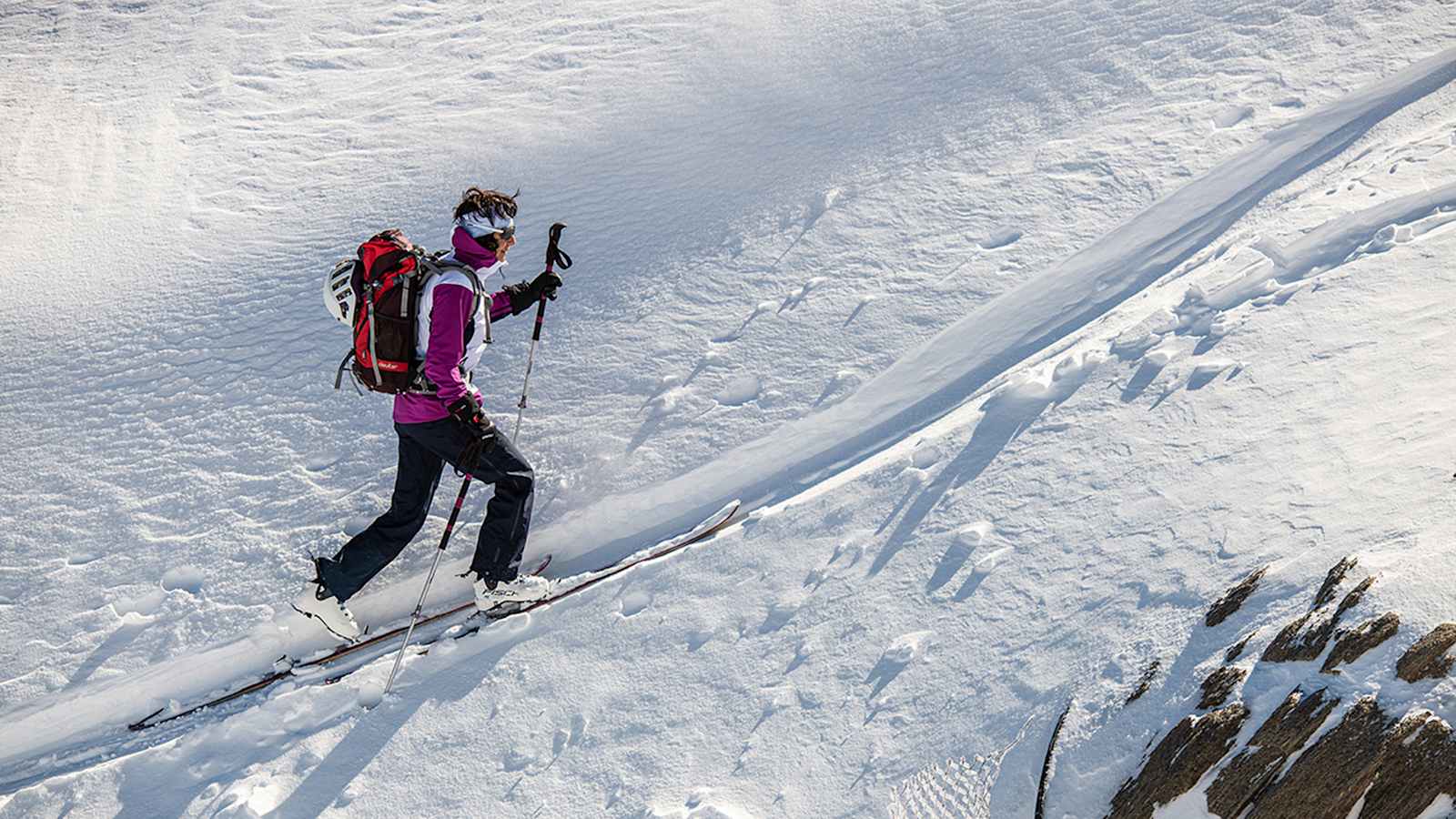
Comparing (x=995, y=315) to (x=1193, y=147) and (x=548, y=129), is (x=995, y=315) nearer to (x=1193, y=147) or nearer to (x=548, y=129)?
(x=1193, y=147)

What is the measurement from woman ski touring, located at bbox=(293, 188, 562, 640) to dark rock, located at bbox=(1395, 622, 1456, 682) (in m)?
3.42

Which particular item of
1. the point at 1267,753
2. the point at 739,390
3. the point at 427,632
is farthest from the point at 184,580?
the point at 1267,753

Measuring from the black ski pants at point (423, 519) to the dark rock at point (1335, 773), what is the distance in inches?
123

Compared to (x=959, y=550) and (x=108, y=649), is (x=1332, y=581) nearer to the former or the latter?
(x=959, y=550)

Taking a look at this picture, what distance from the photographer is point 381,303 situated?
452cm

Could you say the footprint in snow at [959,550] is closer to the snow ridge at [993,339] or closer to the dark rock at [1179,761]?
the snow ridge at [993,339]

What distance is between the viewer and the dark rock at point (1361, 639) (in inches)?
143

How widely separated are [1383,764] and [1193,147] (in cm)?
519

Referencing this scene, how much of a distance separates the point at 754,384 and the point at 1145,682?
2887 millimetres

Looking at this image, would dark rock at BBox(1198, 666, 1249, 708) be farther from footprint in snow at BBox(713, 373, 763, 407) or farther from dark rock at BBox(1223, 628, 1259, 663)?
footprint in snow at BBox(713, 373, 763, 407)

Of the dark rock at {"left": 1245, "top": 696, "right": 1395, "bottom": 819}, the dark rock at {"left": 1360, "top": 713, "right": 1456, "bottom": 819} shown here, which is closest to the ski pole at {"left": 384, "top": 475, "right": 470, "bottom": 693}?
the dark rock at {"left": 1245, "top": 696, "right": 1395, "bottom": 819}

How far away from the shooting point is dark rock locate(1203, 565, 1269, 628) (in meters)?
4.16

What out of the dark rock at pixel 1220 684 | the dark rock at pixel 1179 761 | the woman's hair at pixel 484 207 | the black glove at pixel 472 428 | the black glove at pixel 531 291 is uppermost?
the woman's hair at pixel 484 207

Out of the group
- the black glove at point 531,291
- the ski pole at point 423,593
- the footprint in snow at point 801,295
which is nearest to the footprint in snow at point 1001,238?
the footprint in snow at point 801,295
